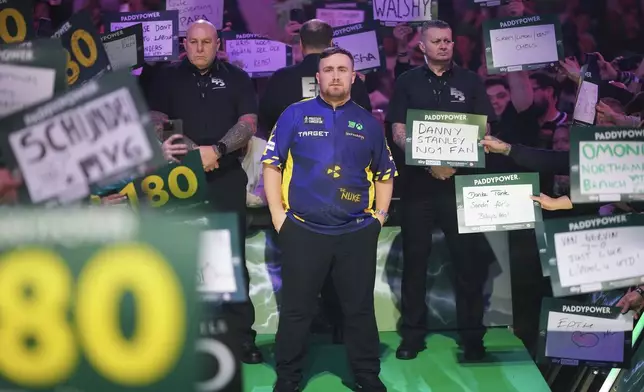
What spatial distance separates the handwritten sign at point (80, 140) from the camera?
6.49ft

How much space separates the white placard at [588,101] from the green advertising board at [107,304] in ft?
9.30

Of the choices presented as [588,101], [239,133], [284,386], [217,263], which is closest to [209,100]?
[239,133]

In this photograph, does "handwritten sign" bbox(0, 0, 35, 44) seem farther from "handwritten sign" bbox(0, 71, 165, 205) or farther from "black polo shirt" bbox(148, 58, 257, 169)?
"black polo shirt" bbox(148, 58, 257, 169)

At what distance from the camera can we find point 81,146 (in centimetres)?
201

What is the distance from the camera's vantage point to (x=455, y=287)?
4871 millimetres

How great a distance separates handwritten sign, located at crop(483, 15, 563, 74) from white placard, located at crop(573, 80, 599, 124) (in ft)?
2.17

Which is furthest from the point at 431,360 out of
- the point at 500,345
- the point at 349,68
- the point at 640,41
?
the point at 640,41

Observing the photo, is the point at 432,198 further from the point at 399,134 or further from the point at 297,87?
the point at 297,87

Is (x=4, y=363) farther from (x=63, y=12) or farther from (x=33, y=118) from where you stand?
(x=63, y=12)

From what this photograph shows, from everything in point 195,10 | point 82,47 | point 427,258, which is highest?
point 195,10

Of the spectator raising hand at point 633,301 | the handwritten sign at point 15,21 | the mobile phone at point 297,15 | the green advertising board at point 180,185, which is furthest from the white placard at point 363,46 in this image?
the handwritten sign at point 15,21

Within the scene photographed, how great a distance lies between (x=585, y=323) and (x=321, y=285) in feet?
4.10

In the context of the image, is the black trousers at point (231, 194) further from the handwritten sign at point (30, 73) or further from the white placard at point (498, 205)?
the handwritten sign at point (30, 73)

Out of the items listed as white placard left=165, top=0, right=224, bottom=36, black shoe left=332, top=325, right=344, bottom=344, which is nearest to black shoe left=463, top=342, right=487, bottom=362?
black shoe left=332, top=325, right=344, bottom=344
